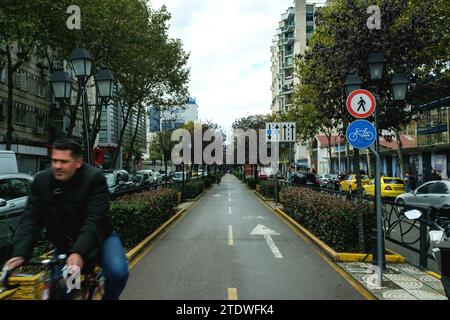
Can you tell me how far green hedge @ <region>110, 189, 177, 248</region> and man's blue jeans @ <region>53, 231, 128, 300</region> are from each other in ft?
20.5

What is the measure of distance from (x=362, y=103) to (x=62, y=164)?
5.44 meters

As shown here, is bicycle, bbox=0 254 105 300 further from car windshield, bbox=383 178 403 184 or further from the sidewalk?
car windshield, bbox=383 178 403 184

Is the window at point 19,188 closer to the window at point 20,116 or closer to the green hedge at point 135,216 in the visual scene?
the green hedge at point 135,216

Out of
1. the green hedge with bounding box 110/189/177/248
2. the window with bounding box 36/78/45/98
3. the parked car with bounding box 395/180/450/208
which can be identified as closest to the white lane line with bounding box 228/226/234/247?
the green hedge with bounding box 110/189/177/248

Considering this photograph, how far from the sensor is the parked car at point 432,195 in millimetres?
16156

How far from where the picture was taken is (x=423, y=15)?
450 inches

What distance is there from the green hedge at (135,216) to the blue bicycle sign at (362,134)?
5.29 meters

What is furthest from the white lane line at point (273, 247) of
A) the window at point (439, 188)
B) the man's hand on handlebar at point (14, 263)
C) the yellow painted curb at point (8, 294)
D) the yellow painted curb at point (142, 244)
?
the window at point (439, 188)

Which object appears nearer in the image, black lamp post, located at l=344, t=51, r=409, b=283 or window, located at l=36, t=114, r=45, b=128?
black lamp post, located at l=344, t=51, r=409, b=283

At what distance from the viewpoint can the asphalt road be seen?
641cm

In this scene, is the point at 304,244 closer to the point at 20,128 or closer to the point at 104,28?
the point at 104,28
